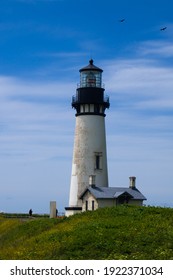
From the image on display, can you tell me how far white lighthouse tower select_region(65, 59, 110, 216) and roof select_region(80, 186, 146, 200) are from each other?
1.42 meters

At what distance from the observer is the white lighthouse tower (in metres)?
50.2

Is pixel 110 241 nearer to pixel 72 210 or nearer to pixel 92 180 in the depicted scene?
pixel 92 180

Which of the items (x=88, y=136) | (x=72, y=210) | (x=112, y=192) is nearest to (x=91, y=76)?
(x=88, y=136)

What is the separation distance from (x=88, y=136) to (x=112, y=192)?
216 inches

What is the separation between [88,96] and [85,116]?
1.79 meters

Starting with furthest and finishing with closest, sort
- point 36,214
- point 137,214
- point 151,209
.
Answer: point 36,214, point 151,209, point 137,214

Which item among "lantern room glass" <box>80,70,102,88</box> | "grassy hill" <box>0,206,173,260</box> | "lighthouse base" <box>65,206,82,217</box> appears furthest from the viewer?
"lantern room glass" <box>80,70,102,88</box>

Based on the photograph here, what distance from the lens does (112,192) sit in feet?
160

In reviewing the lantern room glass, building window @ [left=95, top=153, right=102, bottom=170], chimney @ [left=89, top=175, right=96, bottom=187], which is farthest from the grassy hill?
the lantern room glass

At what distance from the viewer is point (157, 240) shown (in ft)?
79.9

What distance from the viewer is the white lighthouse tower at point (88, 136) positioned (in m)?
50.2

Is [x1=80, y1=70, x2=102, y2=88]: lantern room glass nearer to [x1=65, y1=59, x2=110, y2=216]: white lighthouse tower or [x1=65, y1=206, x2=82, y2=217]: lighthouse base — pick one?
[x1=65, y1=59, x2=110, y2=216]: white lighthouse tower
